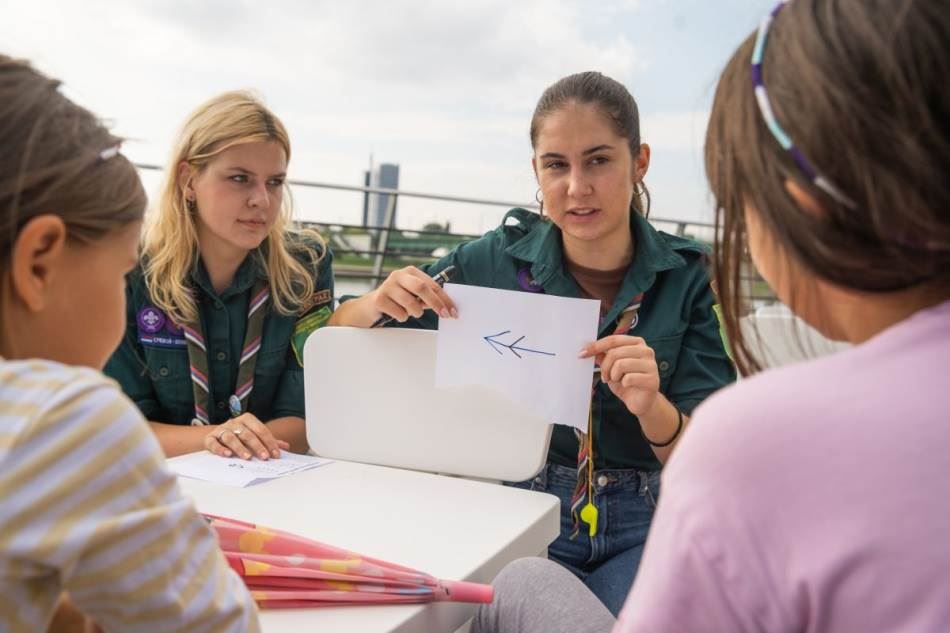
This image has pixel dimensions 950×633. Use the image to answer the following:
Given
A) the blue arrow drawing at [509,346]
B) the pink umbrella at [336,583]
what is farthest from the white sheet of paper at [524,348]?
the pink umbrella at [336,583]

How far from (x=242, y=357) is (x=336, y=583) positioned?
1.13 meters

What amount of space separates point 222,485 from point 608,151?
3.54 ft

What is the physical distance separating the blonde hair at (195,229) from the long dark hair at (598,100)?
70 centimetres

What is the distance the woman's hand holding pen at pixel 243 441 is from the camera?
142 cm

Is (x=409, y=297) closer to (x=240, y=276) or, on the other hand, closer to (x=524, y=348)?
(x=524, y=348)

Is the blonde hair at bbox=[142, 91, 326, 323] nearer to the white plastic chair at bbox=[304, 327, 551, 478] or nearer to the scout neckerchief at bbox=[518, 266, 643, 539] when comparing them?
the white plastic chair at bbox=[304, 327, 551, 478]

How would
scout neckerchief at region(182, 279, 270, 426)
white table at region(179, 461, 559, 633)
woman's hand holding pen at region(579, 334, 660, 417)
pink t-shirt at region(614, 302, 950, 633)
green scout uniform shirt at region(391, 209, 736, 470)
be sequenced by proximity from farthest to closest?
scout neckerchief at region(182, 279, 270, 426) < green scout uniform shirt at region(391, 209, 736, 470) < woman's hand holding pen at region(579, 334, 660, 417) < white table at region(179, 461, 559, 633) < pink t-shirt at region(614, 302, 950, 633)

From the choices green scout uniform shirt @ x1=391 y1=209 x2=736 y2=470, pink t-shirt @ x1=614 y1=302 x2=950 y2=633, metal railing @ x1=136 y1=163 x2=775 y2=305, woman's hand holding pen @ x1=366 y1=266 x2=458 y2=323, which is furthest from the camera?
metal railing @ x1=136 y1=163 x2=775 y2=305

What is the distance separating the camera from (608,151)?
1721 millimetres

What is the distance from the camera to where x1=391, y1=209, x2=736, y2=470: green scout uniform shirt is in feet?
5.34

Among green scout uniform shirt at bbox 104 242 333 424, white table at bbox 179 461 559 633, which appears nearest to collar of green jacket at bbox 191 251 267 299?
green scout uniform shirt at bbox 104 242 333 424

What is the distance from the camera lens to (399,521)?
108 cm

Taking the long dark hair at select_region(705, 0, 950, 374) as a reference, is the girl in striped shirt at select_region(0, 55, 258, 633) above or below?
below

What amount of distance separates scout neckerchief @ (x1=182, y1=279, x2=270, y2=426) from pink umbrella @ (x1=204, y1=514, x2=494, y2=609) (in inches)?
39.6
